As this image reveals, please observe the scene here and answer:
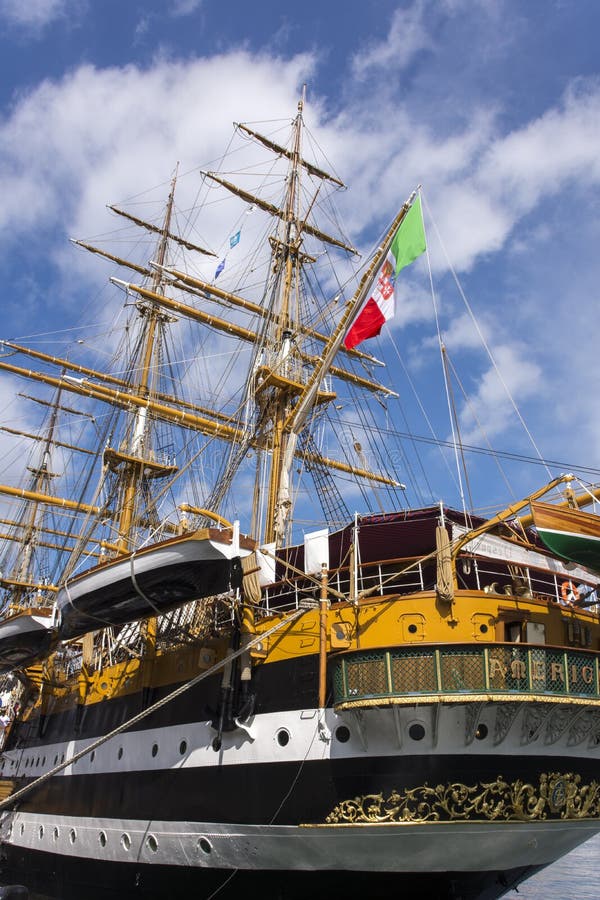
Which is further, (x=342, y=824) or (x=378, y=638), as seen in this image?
(x=378, y=638)

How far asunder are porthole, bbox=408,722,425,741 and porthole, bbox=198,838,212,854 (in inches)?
172

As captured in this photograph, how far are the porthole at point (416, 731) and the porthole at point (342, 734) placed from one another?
97 centimetres

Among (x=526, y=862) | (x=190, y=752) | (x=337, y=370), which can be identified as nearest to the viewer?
(x=526, y=862)

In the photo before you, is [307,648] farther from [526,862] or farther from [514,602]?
[526,862]

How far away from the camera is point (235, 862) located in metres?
12.0

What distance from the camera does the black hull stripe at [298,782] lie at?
10.6 metres

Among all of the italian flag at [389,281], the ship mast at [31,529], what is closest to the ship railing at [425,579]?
the italian flag at [389,281]

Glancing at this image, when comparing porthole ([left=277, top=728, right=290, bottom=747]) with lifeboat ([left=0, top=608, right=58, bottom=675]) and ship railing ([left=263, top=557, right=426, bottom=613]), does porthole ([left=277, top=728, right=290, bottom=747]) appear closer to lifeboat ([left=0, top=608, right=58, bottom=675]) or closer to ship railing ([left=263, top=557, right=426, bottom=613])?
ship railing ([left=263, top=557, right=426, bottom=613])

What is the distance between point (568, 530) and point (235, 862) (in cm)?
778

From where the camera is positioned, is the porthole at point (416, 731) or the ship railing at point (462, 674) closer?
the ship railing at point (462, 674)

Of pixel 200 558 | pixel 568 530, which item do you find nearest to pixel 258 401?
pixel 200 558

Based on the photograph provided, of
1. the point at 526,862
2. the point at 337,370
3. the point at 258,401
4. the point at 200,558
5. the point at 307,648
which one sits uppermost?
the point at 337,370

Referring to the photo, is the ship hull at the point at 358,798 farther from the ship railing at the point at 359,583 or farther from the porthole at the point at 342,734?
the ship railing at the point at 359,583

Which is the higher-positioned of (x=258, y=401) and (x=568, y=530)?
(x=258, y=401)
